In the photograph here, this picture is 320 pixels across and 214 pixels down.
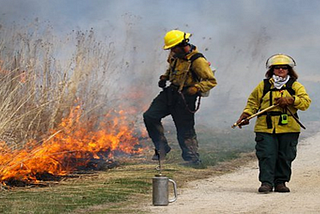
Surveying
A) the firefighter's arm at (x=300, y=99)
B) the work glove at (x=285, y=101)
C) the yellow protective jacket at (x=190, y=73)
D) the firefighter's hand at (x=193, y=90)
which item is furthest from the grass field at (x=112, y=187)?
the firefighter's arm at (x=300, y=99)

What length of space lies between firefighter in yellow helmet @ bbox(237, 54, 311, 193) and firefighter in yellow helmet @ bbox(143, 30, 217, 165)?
8.07 ft

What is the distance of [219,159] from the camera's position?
12.4 meters

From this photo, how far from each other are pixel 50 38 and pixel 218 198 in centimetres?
456

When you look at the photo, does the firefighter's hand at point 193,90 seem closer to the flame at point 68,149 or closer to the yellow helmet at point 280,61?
the flame at point 68,149

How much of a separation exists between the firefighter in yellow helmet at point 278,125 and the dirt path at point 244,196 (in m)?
0.25

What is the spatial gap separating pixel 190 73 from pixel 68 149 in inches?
92.7

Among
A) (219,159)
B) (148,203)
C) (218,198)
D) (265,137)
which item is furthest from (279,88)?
(219,159)

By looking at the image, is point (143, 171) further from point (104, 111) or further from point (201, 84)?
point (104, 111)

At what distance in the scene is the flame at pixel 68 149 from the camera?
8.70 meters

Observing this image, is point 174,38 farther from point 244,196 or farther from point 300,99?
point 244,196

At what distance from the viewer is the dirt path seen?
273 inches

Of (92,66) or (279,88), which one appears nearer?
(279,88)

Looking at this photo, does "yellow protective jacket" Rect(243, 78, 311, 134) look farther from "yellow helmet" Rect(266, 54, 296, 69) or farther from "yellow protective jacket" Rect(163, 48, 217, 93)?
"yellow protective jacket" Rect(163, 48, 217, 93)

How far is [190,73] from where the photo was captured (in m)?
11.2
